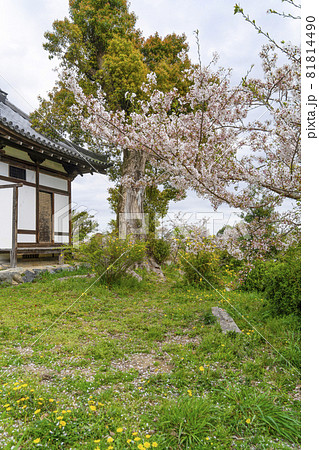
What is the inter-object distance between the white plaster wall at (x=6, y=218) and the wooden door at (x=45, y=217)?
5.31ft

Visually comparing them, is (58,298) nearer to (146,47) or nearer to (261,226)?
(261,226)

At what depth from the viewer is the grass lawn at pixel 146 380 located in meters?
2.15

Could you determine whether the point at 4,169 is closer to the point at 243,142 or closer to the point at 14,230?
the point at 14,230

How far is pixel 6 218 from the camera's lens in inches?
357

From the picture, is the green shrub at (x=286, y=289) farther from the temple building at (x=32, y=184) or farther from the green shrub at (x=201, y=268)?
the temple building at (x=32, y=184)

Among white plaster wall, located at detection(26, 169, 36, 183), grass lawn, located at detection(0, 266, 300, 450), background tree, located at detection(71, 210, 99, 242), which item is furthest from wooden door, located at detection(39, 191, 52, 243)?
grass lawn, located at detection(0, 266, 300, 450)

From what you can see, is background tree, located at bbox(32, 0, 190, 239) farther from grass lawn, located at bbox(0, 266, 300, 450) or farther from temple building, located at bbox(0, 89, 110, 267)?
grass lawn, located at bbox(0, 266, 300, 450)

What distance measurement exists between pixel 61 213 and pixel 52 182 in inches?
47.6

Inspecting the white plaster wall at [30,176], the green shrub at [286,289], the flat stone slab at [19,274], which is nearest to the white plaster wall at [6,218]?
the flat stone slab at [19,274]

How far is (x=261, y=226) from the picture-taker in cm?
415

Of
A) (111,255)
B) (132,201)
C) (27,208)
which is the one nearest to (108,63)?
(132,201)

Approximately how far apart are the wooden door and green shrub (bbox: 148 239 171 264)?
3.91m

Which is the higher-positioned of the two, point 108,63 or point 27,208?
point 108,63

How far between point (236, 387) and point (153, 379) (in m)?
0.81
